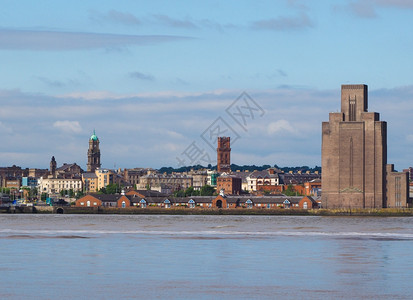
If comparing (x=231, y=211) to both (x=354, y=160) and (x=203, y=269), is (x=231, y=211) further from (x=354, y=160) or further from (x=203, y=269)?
(x=203, y=269)

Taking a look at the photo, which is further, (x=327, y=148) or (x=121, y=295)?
(x=327, y=148)

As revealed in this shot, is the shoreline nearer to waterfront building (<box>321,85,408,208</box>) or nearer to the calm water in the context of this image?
waterfront building (<box>321,85,408,208</box>)

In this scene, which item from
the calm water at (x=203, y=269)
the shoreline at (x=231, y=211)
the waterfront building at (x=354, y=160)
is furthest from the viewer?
the waterfront building at (x=354, y=160)

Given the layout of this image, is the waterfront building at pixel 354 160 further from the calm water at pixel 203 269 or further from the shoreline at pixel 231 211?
the calm water at pixel 203 269

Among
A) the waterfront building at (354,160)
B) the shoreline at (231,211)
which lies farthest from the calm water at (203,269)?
the waterfront building at (354,160)

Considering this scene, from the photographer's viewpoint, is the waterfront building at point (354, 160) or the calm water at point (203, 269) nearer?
the calm water at point (203, 269)

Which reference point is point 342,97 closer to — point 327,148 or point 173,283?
point 327,148

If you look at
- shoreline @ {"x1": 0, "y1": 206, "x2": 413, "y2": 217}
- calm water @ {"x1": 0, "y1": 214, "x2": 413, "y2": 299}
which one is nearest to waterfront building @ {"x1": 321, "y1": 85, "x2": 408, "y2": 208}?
shoreline @ {"x1": 0, "y1": 206, "x2": 413, "y2": 217}

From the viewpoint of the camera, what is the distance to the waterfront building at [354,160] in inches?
7387

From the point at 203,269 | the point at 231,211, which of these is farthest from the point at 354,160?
the point at 203,269

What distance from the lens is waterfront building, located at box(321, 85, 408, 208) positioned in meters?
188

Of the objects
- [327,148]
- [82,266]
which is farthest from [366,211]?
[82,266]

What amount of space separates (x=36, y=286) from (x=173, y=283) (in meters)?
5.83

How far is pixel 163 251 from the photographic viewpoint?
187 ft
